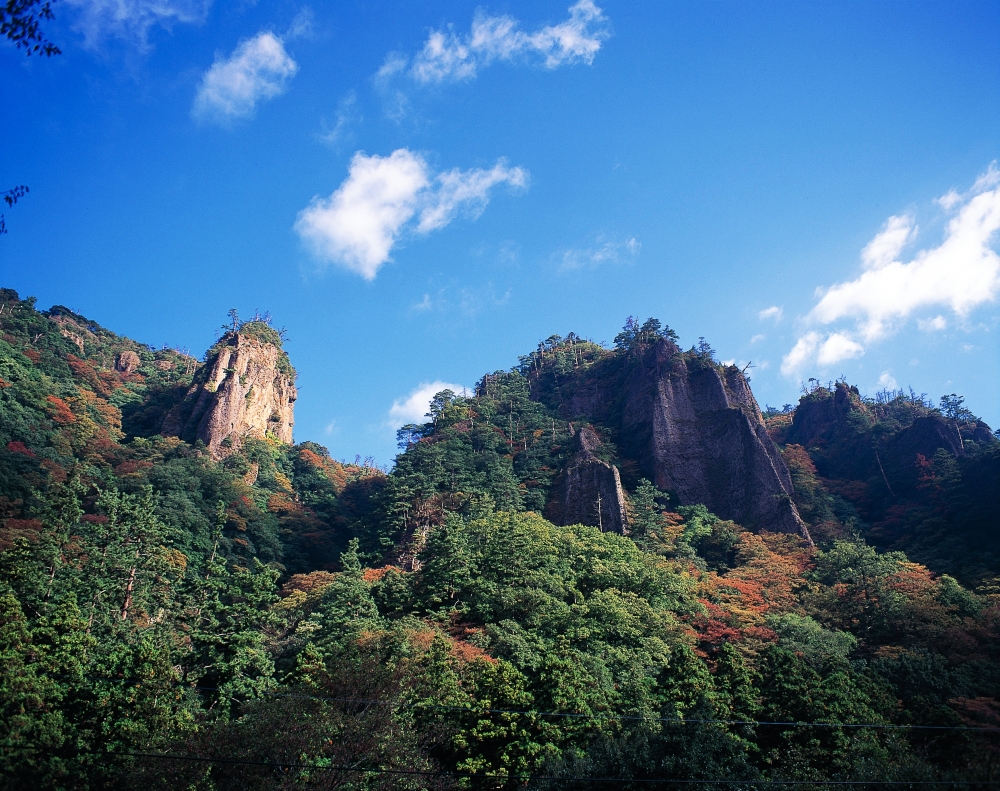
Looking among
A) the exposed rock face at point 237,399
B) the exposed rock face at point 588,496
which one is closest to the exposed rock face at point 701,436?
the exposed rock face at point 588,496

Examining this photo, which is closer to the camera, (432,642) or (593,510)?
(432,642)

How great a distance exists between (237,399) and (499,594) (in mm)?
44552

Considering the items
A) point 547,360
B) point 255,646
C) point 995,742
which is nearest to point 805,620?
point 995,742

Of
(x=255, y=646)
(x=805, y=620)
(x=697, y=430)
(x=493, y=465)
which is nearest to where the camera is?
(x=255, y=646)

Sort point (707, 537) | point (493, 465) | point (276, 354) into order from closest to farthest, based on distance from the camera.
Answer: point (707, 537) → point (493, 465) → point (276, 354)

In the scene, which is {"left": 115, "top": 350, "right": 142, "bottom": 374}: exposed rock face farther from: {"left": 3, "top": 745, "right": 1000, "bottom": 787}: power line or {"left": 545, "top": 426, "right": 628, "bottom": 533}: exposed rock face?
{"left": 3, "top": 745, "right": 1000, "bottom": 787}: power line

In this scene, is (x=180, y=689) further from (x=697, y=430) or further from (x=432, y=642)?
(x=697, y=430)

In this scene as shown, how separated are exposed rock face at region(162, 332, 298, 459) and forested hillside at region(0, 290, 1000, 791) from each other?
0.65 m

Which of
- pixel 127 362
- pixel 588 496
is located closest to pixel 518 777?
pixel 588 496

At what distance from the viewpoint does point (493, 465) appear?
194 feet

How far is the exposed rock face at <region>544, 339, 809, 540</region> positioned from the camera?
56.2m

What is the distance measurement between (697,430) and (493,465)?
62.7 feet

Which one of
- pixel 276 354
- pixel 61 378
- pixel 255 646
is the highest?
pixel 276 354

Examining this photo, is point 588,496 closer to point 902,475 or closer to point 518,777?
point 902,475
